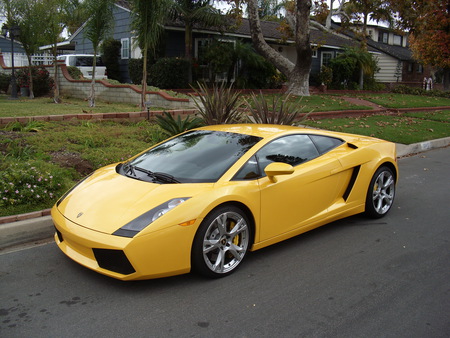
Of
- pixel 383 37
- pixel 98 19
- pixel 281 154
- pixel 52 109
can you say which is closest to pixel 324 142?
pixel 281 154

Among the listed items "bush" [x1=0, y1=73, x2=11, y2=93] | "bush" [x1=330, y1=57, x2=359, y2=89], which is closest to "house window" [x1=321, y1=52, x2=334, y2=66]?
"bush" [x1=330, y1=57, x2=359, y2=89]

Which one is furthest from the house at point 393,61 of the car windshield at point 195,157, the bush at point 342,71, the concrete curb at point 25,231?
the concrete curb at point 25,231

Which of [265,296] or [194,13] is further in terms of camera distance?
[194,13]

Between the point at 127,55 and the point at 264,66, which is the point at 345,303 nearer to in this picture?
the point at 264,66

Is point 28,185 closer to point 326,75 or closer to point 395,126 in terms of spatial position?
point 395,126

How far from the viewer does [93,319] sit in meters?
3.35

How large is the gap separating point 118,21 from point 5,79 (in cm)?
607

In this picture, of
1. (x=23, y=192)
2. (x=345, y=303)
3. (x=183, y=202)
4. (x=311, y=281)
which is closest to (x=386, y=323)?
(x=345, y=303)

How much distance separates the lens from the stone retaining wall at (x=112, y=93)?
45.3 ft

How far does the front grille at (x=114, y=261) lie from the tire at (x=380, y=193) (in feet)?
10.6

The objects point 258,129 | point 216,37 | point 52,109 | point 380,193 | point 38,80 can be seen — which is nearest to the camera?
point 258,129

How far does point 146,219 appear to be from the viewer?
3.70 meters

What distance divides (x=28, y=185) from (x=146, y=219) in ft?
8.65

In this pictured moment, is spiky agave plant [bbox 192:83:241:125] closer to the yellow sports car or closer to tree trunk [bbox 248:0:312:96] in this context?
the yellow sports car
